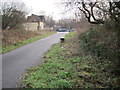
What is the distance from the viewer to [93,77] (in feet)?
20.4

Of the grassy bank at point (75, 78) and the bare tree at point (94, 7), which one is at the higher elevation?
the bare tree at point (94, 7)

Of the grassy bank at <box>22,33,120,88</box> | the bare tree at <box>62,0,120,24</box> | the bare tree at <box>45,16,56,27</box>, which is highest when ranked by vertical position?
the bare tree at <box>45,16,56,27</box>

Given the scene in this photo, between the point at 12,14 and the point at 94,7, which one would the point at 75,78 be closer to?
the point at 94,7

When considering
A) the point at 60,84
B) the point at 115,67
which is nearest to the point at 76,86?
the point at 60,84

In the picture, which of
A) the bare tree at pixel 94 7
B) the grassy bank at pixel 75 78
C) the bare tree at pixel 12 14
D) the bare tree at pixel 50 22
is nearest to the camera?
the grassy bank at pixel 75 78

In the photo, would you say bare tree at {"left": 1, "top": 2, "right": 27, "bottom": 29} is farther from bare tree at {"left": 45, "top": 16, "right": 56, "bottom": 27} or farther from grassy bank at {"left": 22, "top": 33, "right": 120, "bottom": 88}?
bare tree at {"left": 45, "top": 16, "right": 56, "bottom": 27}

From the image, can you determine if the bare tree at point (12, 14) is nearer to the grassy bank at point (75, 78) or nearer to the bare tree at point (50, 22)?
the grassy bank at point (75, 78)

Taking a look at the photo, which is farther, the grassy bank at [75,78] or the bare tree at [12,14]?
the bare tree at [12,14]

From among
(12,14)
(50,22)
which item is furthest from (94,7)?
(50,22)

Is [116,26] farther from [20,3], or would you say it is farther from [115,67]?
[20,3]

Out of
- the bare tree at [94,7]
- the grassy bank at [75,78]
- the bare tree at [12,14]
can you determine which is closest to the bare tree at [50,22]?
the bare tree at [12,14]

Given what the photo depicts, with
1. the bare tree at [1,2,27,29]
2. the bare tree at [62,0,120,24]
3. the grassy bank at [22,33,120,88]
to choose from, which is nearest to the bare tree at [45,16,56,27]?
the bare tree at [1,2,27,29]

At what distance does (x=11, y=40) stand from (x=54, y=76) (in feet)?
39.2

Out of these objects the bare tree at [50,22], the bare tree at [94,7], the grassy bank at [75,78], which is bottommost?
the grassy bank at [75,78]
